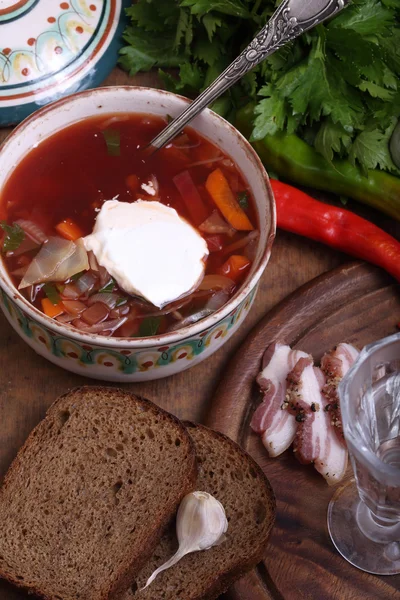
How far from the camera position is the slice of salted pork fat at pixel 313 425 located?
320cm

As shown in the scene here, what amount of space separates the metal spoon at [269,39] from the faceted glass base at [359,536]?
1.55 metres

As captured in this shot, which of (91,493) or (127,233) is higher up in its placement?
(127,233)

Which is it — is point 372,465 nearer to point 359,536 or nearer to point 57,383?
point 359,536

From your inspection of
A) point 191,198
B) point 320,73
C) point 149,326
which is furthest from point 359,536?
point 320,73

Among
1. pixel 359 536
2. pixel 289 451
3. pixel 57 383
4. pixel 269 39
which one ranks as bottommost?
pixel 359 536

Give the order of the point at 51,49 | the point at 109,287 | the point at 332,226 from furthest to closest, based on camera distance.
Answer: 1. the point at 51,49
2. the point at 332,226
3. the point at 109,287

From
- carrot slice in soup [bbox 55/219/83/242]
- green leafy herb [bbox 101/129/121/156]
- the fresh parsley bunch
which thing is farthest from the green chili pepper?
carrot slice in soup [bbox 55/219/83/242]

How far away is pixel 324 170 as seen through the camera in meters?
3.68

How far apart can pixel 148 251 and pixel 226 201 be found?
0.39 m

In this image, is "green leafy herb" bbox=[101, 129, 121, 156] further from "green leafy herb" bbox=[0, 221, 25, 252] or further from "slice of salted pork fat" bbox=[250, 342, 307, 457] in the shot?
"slice of salted pork fat" bbox=[250, 342, 307, 457]

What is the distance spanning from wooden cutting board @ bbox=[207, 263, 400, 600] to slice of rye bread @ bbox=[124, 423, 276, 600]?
0.34 feet

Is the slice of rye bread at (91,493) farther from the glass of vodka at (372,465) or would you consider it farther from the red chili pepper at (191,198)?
the red chili pepper at (191,198)

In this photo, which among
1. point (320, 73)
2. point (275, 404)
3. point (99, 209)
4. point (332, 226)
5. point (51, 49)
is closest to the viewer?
point (99, 209)

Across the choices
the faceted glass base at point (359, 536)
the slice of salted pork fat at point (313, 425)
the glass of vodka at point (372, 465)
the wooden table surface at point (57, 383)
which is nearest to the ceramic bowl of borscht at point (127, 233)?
the wooden table surface at point (57, 383)
